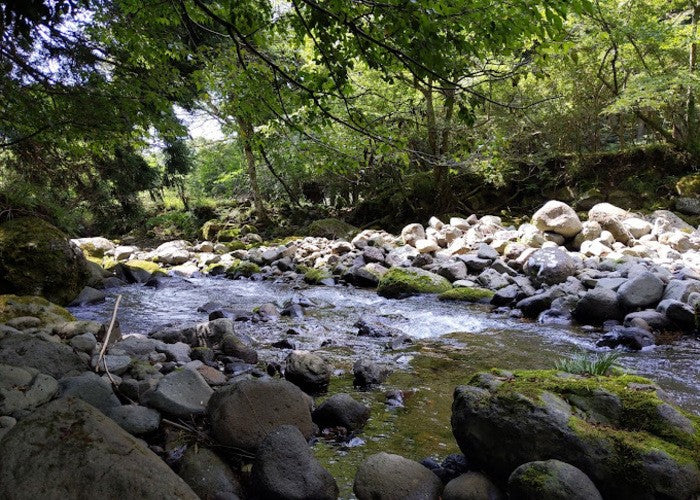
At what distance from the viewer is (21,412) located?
2.85 m

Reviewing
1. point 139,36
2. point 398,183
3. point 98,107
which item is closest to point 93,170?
point 98,107

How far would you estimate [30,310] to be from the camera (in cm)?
574

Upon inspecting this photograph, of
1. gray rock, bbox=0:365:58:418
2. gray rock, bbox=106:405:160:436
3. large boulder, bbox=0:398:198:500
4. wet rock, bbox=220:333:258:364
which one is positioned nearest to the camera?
large boulder, bbox=0:398:198:500

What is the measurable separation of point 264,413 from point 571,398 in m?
1.97

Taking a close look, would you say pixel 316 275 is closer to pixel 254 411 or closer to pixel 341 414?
pixel 341 414

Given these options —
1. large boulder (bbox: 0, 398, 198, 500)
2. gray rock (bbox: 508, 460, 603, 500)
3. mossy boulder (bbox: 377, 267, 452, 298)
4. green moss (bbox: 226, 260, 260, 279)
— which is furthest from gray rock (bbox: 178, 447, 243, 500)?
green moss (bbox: 226, 260, 260, 279)

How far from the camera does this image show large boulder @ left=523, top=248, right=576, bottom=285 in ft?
28.0

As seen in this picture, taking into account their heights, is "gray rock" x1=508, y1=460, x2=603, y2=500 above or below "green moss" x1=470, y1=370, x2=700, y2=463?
below

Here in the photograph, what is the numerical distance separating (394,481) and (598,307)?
529 centimetres

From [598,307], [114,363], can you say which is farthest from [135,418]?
[598,307]

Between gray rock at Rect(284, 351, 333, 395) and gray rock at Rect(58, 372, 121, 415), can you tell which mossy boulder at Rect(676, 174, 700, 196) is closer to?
gray rock at Rect(284, 351, 333, 395)

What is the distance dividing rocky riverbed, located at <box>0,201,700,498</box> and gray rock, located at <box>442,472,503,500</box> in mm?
12

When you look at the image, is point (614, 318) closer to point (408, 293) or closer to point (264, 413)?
point (408, 293)

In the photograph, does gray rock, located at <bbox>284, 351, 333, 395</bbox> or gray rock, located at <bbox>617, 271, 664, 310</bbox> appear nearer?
gray rock, located at <bbox>284, 351, 333, 395</bbox>
